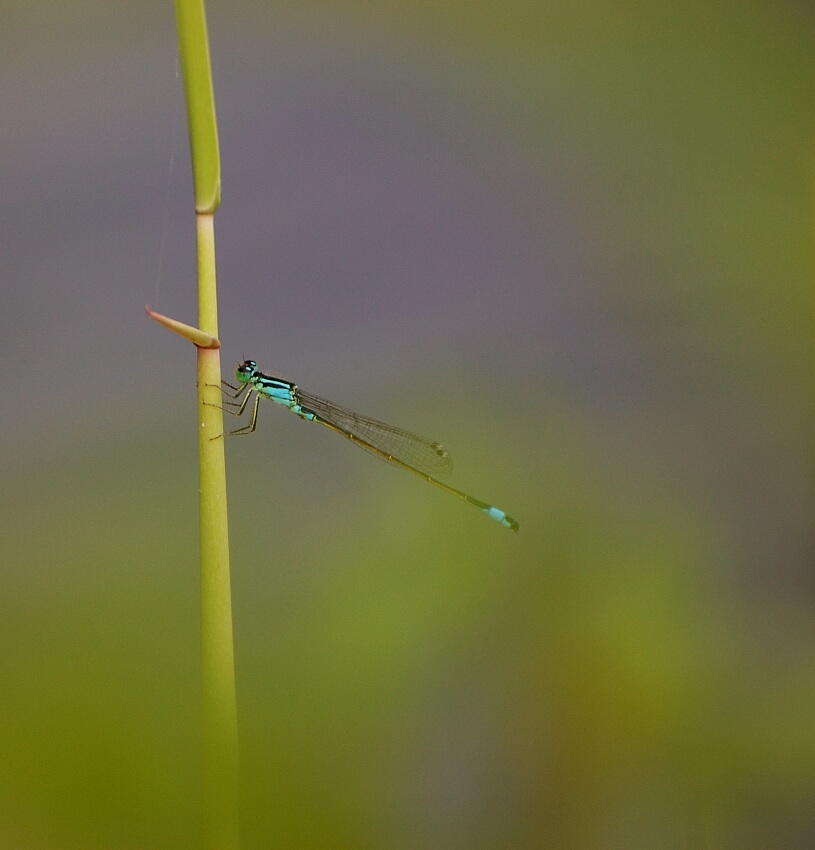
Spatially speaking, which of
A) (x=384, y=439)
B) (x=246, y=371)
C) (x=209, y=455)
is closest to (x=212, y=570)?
(x=209, y=455)

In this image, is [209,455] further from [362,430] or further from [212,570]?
[362,430]

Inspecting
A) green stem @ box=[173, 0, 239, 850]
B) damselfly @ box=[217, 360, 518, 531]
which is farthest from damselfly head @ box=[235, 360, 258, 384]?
green stem @ box=[173, 0, 239, 850]

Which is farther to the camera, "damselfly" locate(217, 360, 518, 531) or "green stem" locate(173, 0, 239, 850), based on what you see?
"damselfly" locate(217, 360, 518, 531)

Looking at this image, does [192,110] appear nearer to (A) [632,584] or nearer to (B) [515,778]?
(B) [515,778]

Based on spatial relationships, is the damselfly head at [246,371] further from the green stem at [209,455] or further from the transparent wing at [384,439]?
the green stem at [209,455]

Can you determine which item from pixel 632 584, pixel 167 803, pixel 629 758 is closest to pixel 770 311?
pixel 632 584

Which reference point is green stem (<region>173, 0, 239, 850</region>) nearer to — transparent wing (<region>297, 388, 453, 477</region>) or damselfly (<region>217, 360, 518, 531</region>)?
damselfly (<region>217, 360, 518, 531</region>)
